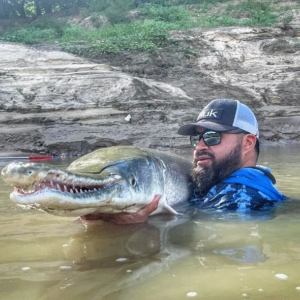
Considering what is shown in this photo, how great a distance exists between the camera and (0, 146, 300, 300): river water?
191 centimetres

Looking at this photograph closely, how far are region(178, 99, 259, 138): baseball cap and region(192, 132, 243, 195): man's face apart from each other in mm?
81

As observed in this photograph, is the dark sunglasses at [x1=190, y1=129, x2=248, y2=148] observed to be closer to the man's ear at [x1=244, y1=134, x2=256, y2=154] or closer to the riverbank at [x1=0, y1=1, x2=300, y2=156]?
the man's ear at [x1=244, y1=134, x2=256, y2=154]

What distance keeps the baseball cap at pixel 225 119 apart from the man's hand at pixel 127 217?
2.43 feet

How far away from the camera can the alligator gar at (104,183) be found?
2502 mm

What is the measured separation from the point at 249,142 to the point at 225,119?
295 millimetres

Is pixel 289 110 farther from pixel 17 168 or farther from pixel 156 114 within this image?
pixel 17 168

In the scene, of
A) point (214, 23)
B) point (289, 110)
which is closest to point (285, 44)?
point (214, 23)

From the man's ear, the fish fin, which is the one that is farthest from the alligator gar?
the man's ear

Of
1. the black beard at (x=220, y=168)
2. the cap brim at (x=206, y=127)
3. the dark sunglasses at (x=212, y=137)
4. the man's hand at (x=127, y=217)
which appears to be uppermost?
the cap brim at (x=206, y=127)

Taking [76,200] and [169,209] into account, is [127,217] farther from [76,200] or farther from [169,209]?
[76,200]

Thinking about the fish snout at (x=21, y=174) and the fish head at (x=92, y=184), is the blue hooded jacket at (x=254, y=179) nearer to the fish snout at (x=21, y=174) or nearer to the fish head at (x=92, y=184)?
the fish head at (x=92, y=184)

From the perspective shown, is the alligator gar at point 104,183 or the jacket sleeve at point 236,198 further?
the jacket sleeve at point 236,198

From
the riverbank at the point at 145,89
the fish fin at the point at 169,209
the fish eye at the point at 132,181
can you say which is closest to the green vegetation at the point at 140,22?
the riverbank at the point at 145,89

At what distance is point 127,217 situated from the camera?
10.9 ft
